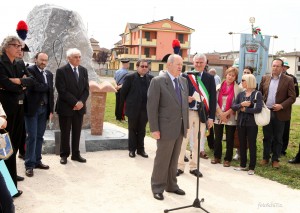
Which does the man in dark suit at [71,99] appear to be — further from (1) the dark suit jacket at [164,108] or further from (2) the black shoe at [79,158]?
(1) the dark suit jacket at [164,108]

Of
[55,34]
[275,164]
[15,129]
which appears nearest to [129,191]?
[15,129]

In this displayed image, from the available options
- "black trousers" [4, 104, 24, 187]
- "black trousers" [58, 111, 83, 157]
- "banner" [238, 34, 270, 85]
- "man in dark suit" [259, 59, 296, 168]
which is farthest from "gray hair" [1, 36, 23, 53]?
"banner" [238, 34, 270, 85]

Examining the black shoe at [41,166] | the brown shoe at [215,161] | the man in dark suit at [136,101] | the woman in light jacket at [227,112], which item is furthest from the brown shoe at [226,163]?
the black shoe at [41,166]

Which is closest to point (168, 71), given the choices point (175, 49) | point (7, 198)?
point (175, 49)

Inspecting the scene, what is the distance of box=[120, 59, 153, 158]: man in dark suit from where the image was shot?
22.2 ft

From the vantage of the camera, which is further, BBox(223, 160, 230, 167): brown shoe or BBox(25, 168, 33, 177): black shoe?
BBox(223, 160, 230, 167): brown shoe

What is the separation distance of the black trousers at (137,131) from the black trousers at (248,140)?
1.95 metres

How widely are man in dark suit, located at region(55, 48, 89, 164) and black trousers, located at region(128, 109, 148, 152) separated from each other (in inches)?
42.3

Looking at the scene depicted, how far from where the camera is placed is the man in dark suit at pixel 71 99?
5961 millimetres

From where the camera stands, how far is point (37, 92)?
534 cm

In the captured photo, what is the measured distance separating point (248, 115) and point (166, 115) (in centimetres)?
221

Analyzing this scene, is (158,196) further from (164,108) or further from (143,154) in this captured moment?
(143,154)

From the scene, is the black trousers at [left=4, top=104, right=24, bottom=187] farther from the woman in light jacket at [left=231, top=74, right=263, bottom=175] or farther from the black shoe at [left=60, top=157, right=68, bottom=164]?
the woman in light jacket at [left=231, top=74, right=263, bottom=175]

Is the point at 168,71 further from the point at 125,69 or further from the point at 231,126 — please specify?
the point at 125,69
